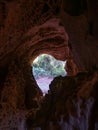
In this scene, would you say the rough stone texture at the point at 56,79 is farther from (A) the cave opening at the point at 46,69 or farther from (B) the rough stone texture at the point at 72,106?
(A) the cave opening at the point at 46,69

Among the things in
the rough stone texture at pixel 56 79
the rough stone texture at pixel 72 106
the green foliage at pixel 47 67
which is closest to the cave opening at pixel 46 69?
the green foliage at pixel 47 67

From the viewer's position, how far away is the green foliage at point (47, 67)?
1496cm

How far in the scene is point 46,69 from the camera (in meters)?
16.2

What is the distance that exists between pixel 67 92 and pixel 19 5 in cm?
198

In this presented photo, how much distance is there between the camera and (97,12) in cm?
264

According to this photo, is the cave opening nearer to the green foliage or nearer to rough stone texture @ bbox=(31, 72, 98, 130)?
the green foliage

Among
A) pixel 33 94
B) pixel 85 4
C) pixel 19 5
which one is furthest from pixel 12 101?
pixel 85 4

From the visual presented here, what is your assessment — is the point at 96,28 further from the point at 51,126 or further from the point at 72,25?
the point at 51,126

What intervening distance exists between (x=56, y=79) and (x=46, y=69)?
13.6m

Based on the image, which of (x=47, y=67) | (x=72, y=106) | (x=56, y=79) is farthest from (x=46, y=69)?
(x=72, y=106)

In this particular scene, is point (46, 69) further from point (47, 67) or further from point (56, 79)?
point (56, 79)

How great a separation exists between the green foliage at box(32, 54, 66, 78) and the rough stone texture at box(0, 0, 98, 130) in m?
7.99

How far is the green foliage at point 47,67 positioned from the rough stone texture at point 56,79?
26.2ft

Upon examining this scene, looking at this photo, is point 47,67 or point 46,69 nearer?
point 47,67
